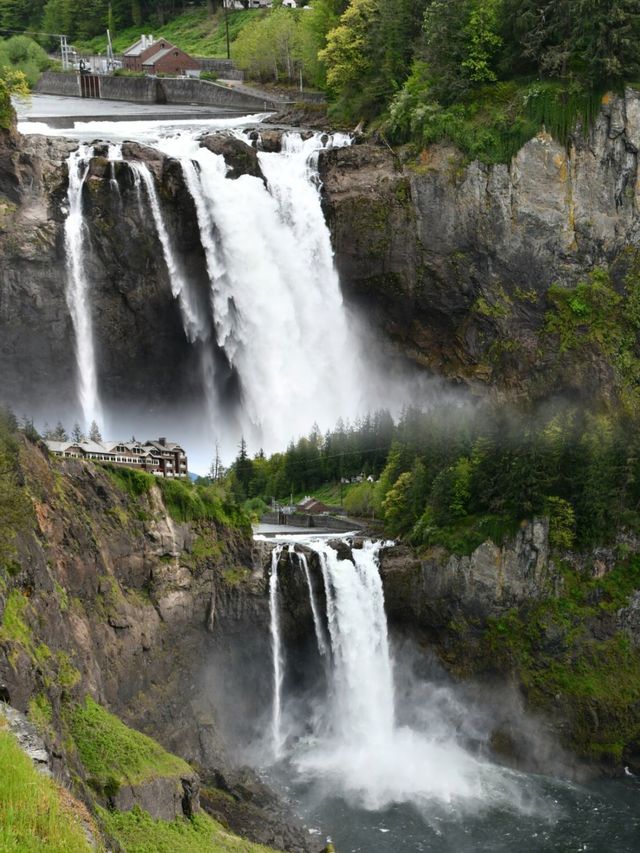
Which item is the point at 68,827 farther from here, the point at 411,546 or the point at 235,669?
the point at 411,546

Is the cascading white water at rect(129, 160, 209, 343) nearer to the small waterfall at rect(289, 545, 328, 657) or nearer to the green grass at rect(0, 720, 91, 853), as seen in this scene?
the small waterfall at rect(289, 545, 328, 657)

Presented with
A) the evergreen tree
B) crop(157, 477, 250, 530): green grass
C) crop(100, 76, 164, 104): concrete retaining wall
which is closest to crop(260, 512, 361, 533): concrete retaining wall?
crop(157, 477, 250, 530): green grass

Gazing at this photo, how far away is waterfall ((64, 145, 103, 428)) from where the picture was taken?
55.1 meters

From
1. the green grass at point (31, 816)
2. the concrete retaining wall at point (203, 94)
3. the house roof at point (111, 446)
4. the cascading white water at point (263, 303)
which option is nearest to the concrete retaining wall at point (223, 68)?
the concrete retaining wall at point (203, 94)

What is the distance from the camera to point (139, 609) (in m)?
45.4

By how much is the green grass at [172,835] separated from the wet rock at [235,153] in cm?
3491

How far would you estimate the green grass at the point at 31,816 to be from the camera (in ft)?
52.0

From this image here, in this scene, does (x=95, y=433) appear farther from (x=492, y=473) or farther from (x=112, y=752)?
(x=492, y=473)

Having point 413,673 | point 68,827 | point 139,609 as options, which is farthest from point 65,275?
point 68,827

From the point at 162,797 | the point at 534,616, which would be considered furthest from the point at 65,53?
the point at 162,797

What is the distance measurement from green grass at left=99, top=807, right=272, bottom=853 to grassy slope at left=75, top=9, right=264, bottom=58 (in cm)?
6923

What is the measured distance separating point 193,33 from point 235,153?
4119 centimetres

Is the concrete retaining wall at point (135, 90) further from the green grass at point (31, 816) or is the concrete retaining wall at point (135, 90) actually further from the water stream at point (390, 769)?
A: the green grass at point (31, 816)

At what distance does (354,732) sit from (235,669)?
624cm
